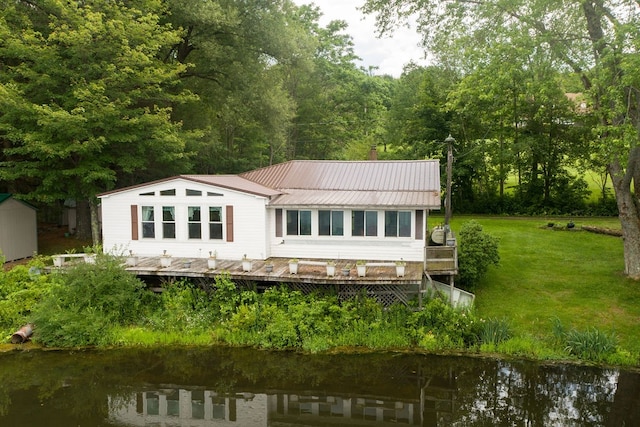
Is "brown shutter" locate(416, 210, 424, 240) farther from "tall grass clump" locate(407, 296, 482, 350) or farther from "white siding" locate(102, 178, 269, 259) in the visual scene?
"white siding" locate(102, 178, 269, 259)

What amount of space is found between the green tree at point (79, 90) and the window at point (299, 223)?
7.14 meters

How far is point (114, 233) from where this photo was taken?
17172 millimetres

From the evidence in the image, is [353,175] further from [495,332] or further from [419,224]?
[495,332]

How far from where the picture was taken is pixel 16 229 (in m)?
20.5

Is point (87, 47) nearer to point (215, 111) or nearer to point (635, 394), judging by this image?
point (215, 111)

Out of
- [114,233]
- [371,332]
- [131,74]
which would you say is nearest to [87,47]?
[131,74]

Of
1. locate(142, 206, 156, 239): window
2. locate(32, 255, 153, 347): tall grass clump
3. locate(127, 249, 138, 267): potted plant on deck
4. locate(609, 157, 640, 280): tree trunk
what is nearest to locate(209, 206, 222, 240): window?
locate(142, 206, 156, 239): window

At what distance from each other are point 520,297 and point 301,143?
2619cm

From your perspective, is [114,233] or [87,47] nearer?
[114,233]

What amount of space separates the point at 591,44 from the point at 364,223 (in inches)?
354

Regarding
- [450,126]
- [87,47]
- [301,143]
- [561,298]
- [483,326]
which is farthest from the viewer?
[301,143]

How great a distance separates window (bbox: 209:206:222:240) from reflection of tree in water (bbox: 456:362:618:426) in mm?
9155

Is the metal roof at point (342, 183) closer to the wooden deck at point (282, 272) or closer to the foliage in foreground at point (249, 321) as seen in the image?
the wooden deck at point (282, 272)

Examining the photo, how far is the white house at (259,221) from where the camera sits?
16.0 m
